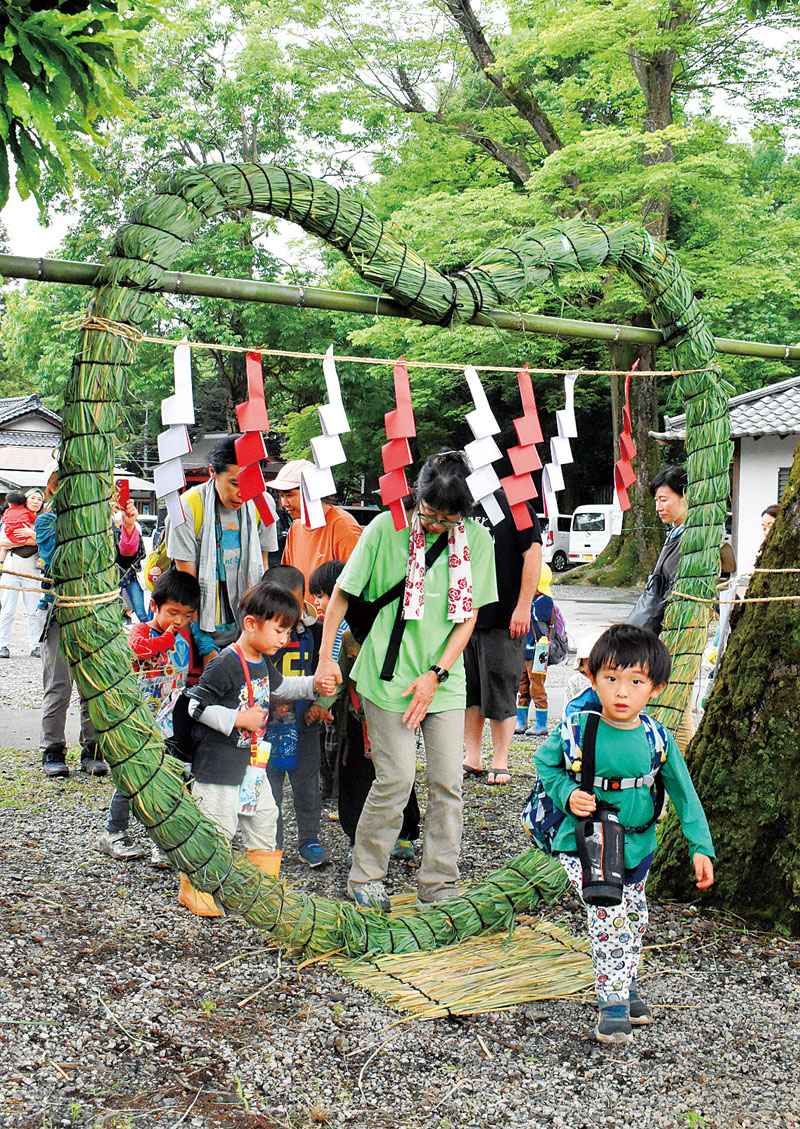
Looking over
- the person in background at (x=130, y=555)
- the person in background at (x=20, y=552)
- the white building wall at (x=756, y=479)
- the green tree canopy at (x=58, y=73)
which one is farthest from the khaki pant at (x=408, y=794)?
the white building wall at (x=756, y=479)

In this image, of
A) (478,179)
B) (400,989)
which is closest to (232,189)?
(400,989)

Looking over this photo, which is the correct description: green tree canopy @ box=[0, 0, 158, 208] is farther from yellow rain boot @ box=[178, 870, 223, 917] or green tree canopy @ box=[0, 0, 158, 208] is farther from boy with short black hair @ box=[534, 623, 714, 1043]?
yellow rain boot @ box=[178, 870, 223, 917]

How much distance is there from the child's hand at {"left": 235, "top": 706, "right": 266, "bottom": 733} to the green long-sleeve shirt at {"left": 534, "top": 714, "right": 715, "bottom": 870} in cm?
107

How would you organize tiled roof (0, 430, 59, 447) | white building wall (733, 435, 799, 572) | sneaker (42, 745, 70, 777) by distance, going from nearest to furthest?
sneaker (42, 745, 70, 777), white building wall (733, 435, 799, 572), tiled roof (0, 430, 59, 447)

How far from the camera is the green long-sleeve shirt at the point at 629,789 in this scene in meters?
2.96

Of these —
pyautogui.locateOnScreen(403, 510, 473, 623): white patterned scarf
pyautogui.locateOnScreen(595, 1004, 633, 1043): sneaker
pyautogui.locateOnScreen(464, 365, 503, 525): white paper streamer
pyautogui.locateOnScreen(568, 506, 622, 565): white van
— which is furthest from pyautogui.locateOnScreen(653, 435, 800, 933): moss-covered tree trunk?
pyautogui.locateOnScreen(568, 506, 622, 565): white van

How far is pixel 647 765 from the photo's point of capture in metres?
2.97

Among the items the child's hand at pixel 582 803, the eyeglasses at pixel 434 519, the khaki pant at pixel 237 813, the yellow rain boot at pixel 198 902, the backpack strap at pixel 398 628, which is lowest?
the yellow rain boot at pixel 198 902

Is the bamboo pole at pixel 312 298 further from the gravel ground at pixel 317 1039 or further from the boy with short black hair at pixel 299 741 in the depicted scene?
the gravel ground at pixel 317 1039

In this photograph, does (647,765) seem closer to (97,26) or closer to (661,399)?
(97,26)

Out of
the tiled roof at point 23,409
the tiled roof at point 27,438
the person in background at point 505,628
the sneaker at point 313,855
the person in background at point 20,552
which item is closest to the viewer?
the sneaker at point 313,855

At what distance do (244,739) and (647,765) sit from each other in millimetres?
1477

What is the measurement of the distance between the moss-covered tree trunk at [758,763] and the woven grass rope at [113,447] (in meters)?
0.25

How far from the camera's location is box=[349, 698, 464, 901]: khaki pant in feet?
12.0
